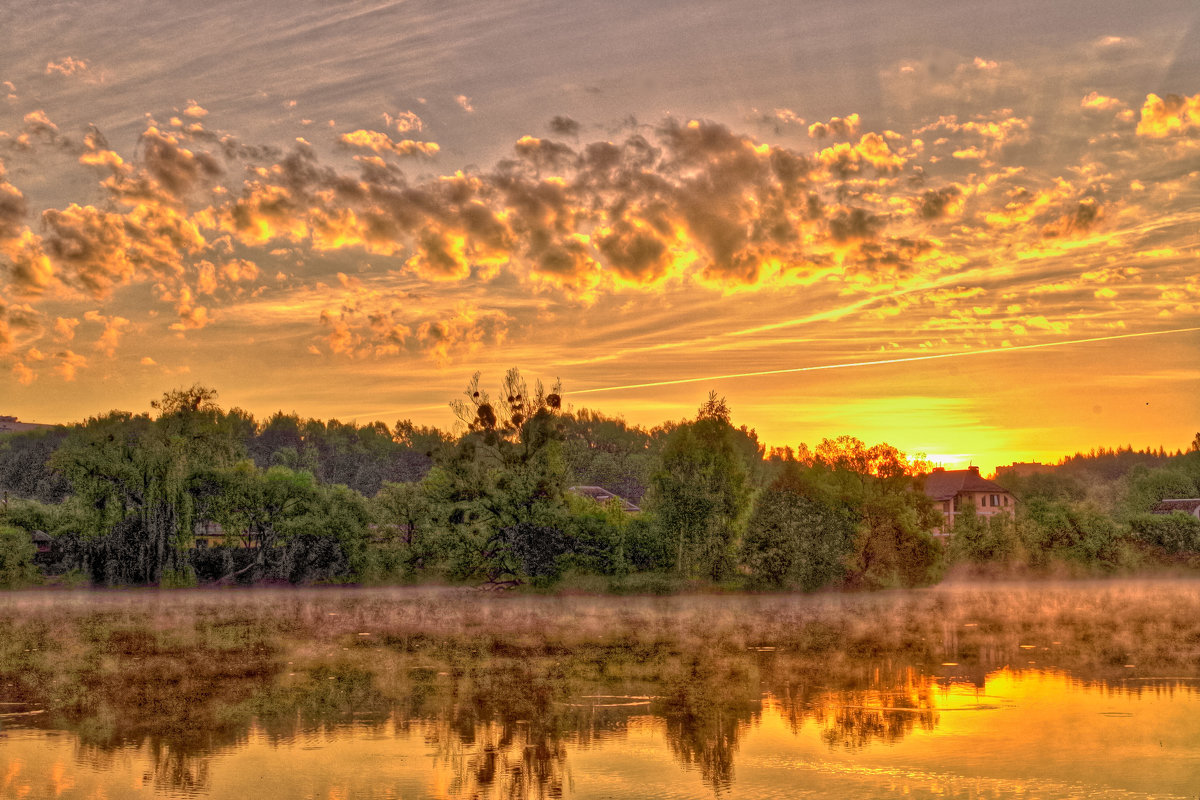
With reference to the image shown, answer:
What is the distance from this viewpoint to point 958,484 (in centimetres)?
13862

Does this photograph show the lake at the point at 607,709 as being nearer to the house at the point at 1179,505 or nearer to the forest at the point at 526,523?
the forest at the point at 526,523

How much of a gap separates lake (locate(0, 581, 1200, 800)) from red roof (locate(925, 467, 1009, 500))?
343ft

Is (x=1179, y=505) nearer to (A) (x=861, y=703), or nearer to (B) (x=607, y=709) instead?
(A) (x=861, y=703)

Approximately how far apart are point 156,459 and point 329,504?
10.6 meters

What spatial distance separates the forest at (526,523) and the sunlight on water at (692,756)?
118 feet

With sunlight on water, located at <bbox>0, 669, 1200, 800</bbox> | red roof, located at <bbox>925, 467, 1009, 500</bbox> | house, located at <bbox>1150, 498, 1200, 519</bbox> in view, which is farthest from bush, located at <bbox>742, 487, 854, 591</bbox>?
red roof, located at <bbox>925, 467, 1009, 500</bbox>

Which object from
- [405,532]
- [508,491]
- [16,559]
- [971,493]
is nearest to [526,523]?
[508,491]

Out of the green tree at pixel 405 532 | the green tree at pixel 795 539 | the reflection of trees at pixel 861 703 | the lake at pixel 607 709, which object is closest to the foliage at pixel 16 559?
the green tree at pixel 405 532

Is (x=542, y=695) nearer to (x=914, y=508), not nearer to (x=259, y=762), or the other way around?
(x=259, y=762)

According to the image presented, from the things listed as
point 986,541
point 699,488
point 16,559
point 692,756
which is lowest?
point 692,756

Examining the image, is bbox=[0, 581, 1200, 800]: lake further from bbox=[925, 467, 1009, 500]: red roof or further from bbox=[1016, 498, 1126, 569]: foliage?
bbox=[925, 467, 1009, 500]: red roof

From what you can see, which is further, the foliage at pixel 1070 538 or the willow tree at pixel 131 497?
the foliage at pixel 1070 538

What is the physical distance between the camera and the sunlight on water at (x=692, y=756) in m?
12.7

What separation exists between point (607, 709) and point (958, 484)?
425 feet
